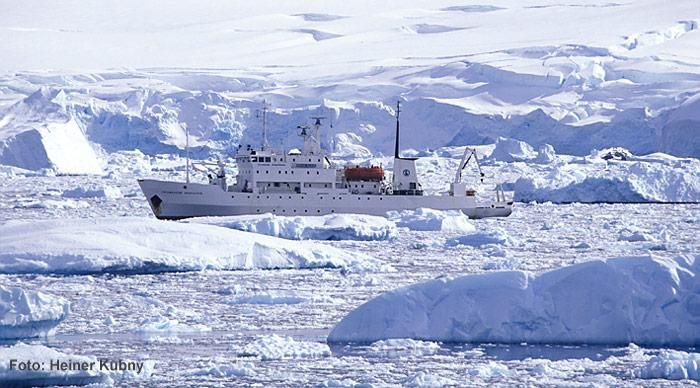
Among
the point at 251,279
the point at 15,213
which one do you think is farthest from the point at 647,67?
the point at 251,279

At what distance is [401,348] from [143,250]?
7.13m

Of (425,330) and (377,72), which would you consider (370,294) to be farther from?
(377,72)

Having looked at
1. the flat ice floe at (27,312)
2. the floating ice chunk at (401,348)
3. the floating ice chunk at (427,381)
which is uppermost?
the flat ice floe at (27,312)

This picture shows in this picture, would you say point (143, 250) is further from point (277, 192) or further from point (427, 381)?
point (277, 192)

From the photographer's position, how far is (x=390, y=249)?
76.4 ft

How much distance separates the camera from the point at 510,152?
5538 cm

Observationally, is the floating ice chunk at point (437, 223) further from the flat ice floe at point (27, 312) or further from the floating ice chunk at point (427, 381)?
the floating ice chunk at point (427, 381)

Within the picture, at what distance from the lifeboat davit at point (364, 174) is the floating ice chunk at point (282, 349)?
21726 millimetres

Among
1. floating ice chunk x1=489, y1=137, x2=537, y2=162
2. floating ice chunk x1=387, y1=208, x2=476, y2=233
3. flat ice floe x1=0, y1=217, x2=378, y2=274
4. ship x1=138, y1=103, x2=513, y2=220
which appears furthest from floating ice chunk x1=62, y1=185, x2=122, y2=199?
floating ice chunk x1=489, y1=137, x2=537, y2=162

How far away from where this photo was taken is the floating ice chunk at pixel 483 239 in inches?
946

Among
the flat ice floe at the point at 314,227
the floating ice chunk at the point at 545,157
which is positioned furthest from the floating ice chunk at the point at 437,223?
the floating ice chunk at the point at 545,157

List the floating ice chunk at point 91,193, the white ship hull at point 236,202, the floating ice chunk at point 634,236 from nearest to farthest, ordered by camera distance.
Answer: the floating ice chunk at point 634,236 < the white ship hull at point 236,202 < the floating ice chunk at point 91,193

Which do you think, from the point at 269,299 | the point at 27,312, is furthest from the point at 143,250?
the point at 27,312

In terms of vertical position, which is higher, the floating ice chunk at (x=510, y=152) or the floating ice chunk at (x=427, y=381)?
the floating ice chunk at (x=510, y=152)
